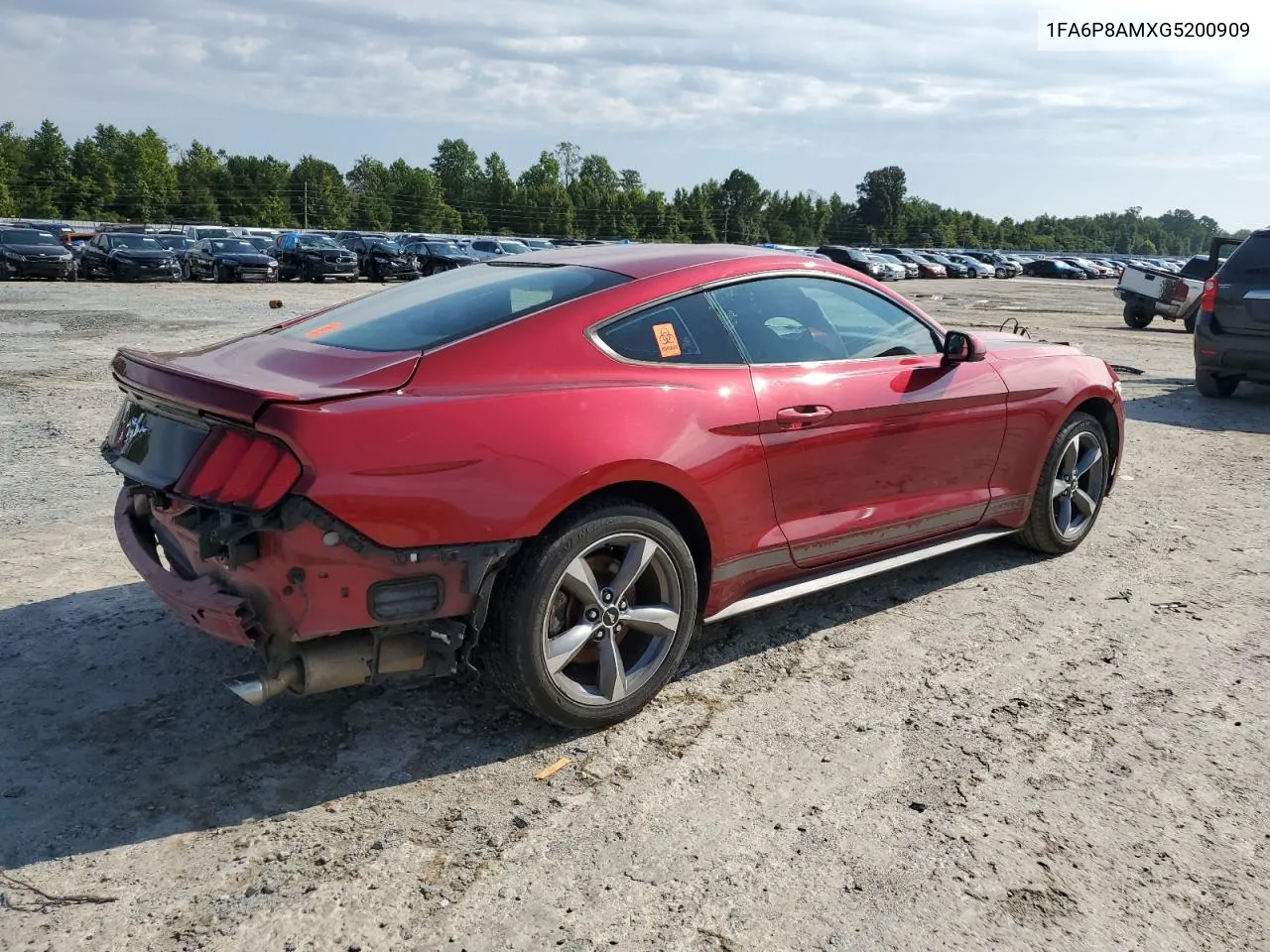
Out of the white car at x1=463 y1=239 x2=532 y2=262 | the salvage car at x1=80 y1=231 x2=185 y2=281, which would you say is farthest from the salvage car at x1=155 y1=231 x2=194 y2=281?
the white car at x1=463 y1=239 x2=532 y2=262

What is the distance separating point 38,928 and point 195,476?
3.88ft

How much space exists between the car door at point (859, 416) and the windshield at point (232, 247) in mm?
30373

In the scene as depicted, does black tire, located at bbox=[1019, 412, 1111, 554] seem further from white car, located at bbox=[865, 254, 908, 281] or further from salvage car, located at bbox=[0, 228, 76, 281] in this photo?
white car, located at bbox=[865, 254, 908, 281]

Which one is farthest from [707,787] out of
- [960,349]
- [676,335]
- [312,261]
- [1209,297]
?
[312,261]

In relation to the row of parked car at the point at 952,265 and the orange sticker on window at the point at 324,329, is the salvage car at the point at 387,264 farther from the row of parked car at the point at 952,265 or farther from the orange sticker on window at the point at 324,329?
the orange sticker on window at the point at 324,329

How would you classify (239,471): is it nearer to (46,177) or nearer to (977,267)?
(977,267)

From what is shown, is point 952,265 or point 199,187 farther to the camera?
point 199,187

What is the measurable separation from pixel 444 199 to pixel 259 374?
88.5 m

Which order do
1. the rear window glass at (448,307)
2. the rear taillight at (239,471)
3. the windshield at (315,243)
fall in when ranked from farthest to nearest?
1. the windshield at (315,243)
2. the rear window glass at (448,307)
3. the rear taillight at (239,471)

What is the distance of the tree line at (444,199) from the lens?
6950 cm

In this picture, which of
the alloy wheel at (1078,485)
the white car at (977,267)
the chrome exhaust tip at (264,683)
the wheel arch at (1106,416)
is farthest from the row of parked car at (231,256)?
the chrome exhaust tip at (264,683)

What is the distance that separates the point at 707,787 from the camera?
3.09 meters

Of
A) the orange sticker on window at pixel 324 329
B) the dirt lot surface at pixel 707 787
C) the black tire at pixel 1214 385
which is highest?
the orange sticker on window at pixel 324 329

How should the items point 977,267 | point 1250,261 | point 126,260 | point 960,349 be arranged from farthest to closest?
point 977,267
point 126,260
point 1250,261
point 960,349
